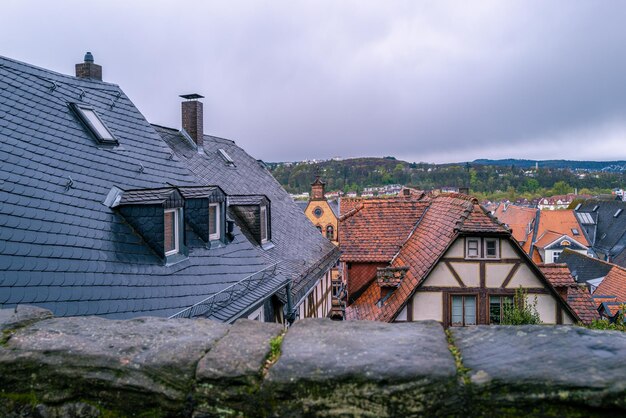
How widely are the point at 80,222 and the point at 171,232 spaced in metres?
1.54

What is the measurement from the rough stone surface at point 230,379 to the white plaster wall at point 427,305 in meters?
11.9

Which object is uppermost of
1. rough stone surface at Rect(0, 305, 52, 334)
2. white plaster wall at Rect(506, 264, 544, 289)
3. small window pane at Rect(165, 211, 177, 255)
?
small window pane at Rect(165, 211, 177, 255)

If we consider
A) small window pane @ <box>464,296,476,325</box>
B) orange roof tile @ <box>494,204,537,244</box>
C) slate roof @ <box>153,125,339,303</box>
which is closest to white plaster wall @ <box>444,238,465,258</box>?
small window pane @ <box>464,296,476,325</box>

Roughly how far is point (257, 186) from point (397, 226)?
5.22 m

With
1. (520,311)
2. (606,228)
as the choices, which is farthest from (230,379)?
(606,228)

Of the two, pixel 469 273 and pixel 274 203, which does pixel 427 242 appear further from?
pixel 274 203

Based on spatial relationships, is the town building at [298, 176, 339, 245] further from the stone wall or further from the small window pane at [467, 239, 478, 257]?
the stone wall

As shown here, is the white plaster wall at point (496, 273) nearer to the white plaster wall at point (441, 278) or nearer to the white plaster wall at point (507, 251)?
the white plaster wall at point (507, 251)

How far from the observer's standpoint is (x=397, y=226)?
18.5 m

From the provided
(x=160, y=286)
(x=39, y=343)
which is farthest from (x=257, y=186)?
(x=39, y=343)

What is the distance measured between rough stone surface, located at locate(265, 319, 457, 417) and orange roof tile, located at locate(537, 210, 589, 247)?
59.4 metres

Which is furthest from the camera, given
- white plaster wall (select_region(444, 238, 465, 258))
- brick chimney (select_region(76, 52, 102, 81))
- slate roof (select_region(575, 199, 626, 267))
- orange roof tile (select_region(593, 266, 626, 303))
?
slate roof (select_region(575, 199, 626, 267))

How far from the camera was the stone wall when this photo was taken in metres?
1.86

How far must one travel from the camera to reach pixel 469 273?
1366 cm
